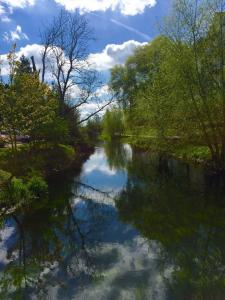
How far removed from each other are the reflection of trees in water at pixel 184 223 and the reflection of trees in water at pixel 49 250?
1.81m

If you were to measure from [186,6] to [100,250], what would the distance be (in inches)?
695

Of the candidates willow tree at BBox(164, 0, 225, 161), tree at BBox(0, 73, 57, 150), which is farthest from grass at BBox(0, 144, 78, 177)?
willow tree at BBox(164, 0, 225, 161)

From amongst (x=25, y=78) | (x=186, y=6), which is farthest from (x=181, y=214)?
(x=186, y=6)

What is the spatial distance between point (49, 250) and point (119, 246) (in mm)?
1981

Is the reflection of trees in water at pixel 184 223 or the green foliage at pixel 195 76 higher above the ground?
the green foliage at pixel 195 76

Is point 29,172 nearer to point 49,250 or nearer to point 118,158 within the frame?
point 49,250

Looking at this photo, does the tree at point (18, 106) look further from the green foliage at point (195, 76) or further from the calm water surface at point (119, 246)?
the green foliage at point (195, 76)

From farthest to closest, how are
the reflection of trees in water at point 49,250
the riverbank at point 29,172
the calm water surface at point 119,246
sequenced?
the riverbank at point 29,172 → the reflection of trees in water at point 49,250 → the calm water surface at point 119,246

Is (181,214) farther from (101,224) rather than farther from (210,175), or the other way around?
(210,175)

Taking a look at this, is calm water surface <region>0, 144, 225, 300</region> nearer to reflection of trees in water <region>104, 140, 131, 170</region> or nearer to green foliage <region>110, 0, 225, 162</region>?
green foliage <region>110, 0, 225, 162</region>

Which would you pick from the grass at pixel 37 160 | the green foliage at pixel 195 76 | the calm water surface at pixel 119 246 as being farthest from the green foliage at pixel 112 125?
the calm water surface at pixel 119 246

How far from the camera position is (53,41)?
39.0 meters

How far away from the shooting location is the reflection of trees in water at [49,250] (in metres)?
8.19

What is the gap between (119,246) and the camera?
10.4 meters
